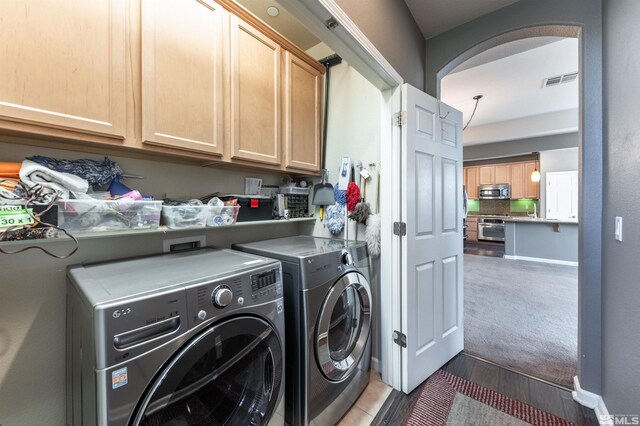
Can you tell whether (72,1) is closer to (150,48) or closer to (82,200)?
(150,48)

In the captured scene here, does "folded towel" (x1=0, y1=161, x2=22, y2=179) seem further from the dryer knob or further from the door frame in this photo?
the door frame

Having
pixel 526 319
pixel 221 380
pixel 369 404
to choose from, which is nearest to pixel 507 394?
pixel 369 404

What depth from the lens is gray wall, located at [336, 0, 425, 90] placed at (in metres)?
1.33

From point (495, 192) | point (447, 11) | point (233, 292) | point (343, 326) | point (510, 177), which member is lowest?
point (343, 326)

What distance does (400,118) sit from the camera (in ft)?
5.44

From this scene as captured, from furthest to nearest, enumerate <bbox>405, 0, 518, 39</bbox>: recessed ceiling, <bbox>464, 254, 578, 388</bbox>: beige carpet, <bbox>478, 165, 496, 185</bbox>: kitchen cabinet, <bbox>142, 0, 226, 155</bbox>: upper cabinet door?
1. <bbox>478, 165, 496, 185</bbox>: kitchen cabinet
2. <bbox>464, 254, 578, 388</bbox>: beige carpet
3. <bbox>405, 0, 518, 39</bbox>: recessed ceiling
4. <bbox>142, 0, 226, 155</bbox>: upper cabinet door

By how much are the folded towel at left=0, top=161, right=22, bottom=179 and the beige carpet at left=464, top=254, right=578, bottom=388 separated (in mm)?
3086

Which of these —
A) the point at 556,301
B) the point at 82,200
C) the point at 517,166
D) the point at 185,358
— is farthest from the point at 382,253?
the point at 517,166

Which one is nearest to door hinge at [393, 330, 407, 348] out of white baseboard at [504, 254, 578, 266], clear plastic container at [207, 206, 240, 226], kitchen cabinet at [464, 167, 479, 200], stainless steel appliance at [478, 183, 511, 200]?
clear plastic container at [207, 206, 240, 226]

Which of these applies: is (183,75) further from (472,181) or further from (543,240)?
(472,181)

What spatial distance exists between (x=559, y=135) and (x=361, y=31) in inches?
269

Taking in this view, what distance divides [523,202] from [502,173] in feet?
3.61

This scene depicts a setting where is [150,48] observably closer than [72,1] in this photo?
No

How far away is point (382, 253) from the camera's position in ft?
5.81
